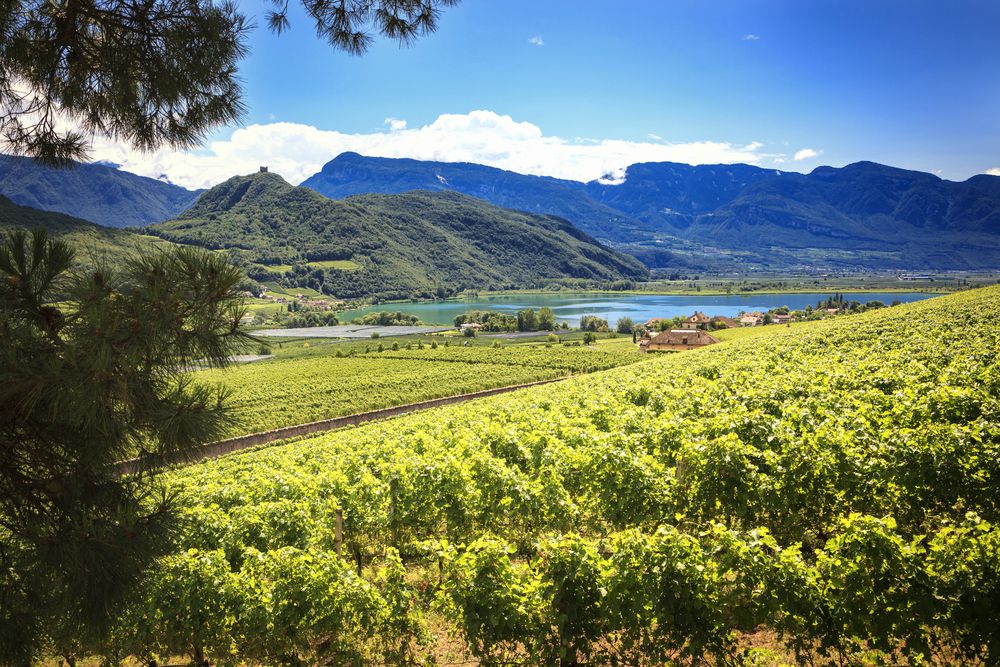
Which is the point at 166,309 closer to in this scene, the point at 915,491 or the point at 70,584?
the point at 70,584

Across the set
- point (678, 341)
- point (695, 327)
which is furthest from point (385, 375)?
point (695, 327)

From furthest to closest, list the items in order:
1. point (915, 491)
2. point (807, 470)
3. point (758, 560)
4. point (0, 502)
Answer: point (807, 470) → point (915, 491) → point (758, 560) → point (0, 502)

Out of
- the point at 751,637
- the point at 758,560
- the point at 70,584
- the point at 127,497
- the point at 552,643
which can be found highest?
the point at 127,497

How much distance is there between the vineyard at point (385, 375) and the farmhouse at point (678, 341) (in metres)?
2.79

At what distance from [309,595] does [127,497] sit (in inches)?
105

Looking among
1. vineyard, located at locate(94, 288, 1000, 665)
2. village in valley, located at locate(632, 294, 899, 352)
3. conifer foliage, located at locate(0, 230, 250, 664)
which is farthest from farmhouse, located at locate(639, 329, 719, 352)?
conifer foliage, located at locate(0, 230, 250, 664)

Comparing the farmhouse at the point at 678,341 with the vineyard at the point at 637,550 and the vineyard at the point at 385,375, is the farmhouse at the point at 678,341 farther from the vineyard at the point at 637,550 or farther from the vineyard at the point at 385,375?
the vineyard at the point at 637,550

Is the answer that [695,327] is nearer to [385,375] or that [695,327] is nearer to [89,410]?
[385,375]

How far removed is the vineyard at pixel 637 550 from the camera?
4.74 meters

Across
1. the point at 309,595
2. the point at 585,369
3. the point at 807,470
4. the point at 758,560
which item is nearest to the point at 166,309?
the point at 309,595

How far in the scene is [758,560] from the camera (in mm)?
4906

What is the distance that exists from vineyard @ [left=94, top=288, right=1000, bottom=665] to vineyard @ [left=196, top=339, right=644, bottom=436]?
26507mm

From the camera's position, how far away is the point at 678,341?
218 ft

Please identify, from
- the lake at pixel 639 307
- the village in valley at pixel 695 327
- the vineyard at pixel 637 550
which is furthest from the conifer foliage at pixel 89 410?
the lake at pixel 639 307
